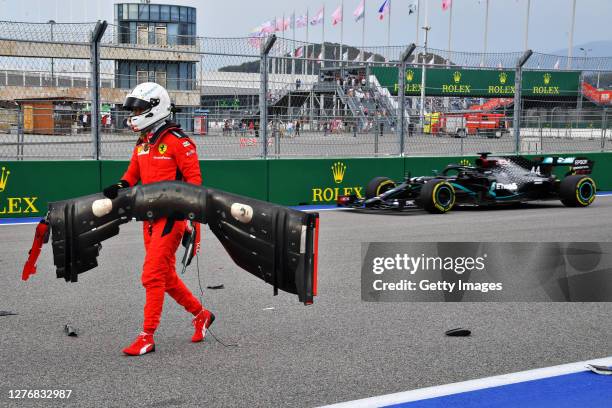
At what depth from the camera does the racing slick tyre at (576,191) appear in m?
14.4

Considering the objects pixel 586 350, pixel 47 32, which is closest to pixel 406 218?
pixel 47 32

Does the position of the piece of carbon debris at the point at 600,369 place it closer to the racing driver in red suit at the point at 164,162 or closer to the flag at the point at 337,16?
the racing driver in red suit at the point at 164,162

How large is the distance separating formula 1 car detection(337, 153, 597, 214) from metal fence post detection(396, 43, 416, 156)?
209 centimetres

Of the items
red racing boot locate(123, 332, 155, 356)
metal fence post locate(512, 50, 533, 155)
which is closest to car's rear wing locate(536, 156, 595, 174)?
metal fence post locate(512, 50, 533, 155)

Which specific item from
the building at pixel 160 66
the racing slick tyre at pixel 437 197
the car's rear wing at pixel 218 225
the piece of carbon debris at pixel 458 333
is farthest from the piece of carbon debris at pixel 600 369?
the building at pixel 160 66

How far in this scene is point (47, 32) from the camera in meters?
12.8

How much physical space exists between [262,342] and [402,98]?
34.9 feet

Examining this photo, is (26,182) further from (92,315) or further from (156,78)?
(92,315)

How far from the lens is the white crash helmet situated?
5.54 metres

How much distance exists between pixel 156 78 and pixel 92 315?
7.41 metres

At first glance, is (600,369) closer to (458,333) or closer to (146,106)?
(458,333)

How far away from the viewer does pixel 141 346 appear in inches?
206

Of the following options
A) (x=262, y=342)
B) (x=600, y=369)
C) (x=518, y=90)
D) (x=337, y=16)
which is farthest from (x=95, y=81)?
(x=337, y=16)

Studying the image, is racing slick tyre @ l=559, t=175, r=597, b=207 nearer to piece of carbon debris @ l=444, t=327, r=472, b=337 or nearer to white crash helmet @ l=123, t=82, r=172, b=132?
piece of carbon debris @ l=444, t=327, r=472, b=337
